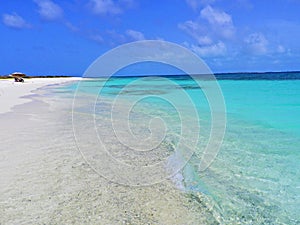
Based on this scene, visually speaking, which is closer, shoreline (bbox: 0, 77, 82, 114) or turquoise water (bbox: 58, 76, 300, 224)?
turquoise water (bbox: 58, 76, 300, 224)

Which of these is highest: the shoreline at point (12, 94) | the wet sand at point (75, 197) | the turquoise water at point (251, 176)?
the shoreline at point (12, 94)

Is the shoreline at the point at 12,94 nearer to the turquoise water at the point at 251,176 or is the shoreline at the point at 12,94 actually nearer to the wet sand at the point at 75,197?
the wet sand at the point at 75,197

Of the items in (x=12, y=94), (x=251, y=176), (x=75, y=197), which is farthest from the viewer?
(x=12, y=94)

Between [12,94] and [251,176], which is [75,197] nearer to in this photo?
[251,176]

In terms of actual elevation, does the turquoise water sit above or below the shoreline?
below

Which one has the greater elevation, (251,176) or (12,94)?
(12,94)

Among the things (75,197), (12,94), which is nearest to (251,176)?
(75,197)

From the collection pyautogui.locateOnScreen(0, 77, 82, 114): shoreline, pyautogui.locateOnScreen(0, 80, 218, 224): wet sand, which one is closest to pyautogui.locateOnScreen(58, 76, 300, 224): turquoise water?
pyautogui.locateOnScreen(0, 80, 218, 224): wet sand

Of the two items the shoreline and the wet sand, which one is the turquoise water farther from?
the shoreline

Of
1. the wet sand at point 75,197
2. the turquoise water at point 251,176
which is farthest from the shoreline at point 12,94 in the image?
the turquoise water at point 251,176

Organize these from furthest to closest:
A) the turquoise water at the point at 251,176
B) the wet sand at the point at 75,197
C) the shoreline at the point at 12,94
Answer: the shoreline at the point at 12,94
the turquoise water at the point at 251,176
the wet sand at the point at 75,197

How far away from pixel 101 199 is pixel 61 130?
15.0 feet

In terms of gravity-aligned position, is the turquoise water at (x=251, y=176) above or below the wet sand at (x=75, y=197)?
below

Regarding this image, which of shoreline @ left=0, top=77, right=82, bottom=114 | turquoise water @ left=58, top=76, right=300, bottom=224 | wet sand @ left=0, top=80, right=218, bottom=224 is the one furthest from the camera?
shoreline @ left=0, top=77, right=82, bottom=114
